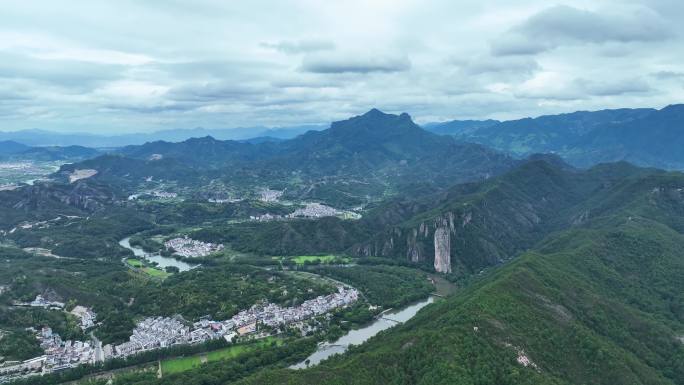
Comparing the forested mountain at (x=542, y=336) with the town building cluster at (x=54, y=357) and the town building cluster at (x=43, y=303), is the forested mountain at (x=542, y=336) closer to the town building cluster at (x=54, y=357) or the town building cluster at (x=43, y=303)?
the town building cluster at (x=54, y=357)

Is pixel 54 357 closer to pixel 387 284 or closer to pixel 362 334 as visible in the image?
pixel 362 334

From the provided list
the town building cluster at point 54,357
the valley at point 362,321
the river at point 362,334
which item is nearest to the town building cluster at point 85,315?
the valley at point 362,321

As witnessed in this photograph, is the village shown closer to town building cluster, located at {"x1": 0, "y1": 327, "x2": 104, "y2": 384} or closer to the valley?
town building cluster, located at {"x1": 0, "y1": 327, "x2": 104, "y2": 384}

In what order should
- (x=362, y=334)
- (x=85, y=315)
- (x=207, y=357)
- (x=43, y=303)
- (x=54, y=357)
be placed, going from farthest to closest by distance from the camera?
(x=43, y=303), (x=85, y=315), (x=362, y=334), (x=207, y=357), (x=54, y=357)

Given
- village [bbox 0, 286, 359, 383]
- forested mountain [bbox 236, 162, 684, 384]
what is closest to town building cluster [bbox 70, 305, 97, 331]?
village [bbox 0, 286, 359, 383]

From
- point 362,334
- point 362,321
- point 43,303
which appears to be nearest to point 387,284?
point 362,321

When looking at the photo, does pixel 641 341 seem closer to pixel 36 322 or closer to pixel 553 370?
pixel 553 370
